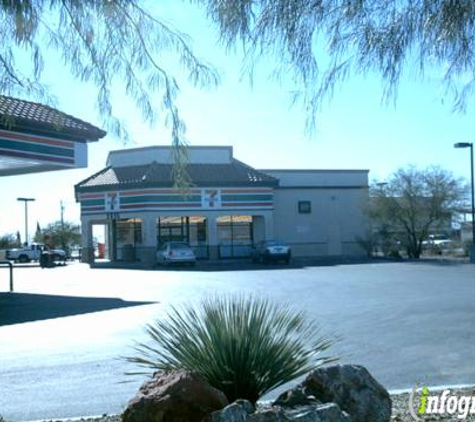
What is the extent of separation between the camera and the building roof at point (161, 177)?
1842 inches

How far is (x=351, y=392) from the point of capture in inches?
207

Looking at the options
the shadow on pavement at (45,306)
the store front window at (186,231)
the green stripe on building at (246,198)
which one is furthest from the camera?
the store front window at (186,231)

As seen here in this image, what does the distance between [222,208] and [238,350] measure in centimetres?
4302

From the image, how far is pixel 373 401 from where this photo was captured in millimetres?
5270

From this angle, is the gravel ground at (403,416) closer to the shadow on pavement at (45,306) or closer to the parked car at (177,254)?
the shadow on pavement at (45,306)

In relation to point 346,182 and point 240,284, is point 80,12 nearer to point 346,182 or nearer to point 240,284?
point 240,284

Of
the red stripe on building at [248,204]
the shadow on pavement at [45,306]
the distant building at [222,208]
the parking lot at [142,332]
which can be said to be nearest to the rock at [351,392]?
the parking lot at [142,332]

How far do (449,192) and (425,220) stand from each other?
7.66 ft

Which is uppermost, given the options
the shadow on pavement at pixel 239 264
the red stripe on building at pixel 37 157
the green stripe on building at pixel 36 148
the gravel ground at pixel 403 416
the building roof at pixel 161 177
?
the building roof at pixel 161 177

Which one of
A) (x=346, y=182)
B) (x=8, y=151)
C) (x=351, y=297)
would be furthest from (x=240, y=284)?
(x=346, y=182)

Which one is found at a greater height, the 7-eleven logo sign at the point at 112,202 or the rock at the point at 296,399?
the 7-eleven logo sign at the point at 112,202

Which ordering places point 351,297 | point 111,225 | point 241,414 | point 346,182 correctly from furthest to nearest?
point 346,182, point 111,225, point 351,297, point 241,414

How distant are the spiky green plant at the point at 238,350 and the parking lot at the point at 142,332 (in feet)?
7.18

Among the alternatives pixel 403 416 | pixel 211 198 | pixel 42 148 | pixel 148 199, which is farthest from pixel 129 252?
pixel 403 416
